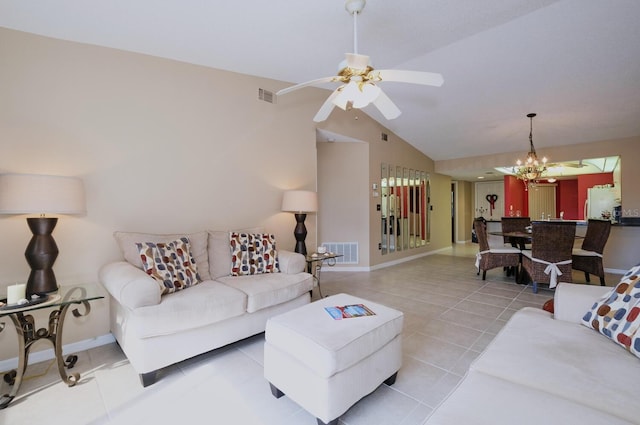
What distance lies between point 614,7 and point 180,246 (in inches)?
177

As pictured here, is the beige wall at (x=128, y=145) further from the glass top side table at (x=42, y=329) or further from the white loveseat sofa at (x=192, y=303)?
the glass top side table at (x=42, y=329)

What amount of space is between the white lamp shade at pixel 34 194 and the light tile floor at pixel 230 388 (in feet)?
3.99

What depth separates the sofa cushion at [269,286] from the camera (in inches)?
97.3

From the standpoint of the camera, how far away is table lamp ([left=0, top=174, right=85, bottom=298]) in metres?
1.92

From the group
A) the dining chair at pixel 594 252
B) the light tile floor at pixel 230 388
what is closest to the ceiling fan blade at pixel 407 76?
the light tile floor at pixel 230 388

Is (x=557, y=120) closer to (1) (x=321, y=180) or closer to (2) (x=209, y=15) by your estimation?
(1) (x=321, y=180)

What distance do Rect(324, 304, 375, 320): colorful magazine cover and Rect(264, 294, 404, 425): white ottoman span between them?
0.04 metres

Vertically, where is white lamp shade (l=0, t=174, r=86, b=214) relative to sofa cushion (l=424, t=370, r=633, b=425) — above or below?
above

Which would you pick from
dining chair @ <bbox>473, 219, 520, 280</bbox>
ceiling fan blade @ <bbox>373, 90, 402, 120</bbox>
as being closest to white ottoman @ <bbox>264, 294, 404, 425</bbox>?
ceiling fan blade @ <bbox>373, 90, 402, 120</bbox>

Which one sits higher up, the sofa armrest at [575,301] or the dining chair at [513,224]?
the dining chair at [513,224]

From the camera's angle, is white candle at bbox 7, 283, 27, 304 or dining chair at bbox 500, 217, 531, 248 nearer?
white candle at bbox 7, 283, 27, 304

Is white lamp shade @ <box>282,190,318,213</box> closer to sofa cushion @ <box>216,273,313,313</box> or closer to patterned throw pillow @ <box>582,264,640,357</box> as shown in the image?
sofa cushion @ <box>216,273,313,313</box>

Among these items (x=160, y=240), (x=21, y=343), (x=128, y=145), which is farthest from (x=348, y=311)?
(x=128, y=145)

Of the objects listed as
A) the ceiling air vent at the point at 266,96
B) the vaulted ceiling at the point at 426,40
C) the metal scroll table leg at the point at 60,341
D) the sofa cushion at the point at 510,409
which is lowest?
the metal scroll table leg at the point at 60,341
